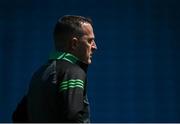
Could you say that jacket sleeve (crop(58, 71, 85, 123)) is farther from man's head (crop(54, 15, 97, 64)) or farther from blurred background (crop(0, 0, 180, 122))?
blurred background (crop(0, 0, 180, 122))

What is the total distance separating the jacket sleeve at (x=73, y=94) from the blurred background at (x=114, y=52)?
10.9ft

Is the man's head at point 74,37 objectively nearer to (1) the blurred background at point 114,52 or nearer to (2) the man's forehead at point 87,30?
(2) the man's forehead at point 87,30

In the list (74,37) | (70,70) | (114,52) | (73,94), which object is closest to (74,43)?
(74,37)

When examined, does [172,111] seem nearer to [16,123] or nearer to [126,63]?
[126,63]

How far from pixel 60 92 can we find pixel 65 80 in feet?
0.18

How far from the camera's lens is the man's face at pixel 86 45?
2623 mm

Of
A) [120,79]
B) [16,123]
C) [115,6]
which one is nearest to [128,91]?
[120,79]

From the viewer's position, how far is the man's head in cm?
261

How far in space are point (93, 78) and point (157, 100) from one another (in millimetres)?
691

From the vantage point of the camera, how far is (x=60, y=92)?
7.90 ft

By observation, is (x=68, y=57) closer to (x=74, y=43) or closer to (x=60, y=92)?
(x=74, y=43)

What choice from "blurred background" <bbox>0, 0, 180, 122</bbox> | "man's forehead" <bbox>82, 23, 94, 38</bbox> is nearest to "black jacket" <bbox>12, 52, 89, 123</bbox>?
"man's forehead" <bbox>82, 23, 94, 38</bbox>

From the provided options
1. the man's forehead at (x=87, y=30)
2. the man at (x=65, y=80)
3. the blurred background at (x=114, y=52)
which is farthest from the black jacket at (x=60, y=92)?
the blurred background at (x=114, y=52)

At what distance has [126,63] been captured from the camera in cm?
579
